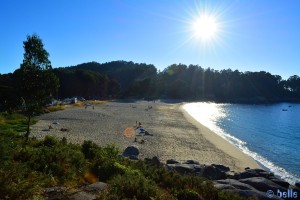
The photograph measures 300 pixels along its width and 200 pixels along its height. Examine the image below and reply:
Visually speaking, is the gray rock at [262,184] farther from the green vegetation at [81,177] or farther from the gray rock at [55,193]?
the gray rock at [55,193]

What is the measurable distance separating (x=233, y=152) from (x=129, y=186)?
34232 millimetres

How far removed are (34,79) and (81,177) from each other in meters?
13.1

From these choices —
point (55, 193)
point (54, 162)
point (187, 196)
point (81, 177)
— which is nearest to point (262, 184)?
point (187, 196)

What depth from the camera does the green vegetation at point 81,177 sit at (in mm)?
9750

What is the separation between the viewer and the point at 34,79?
78.5 ft

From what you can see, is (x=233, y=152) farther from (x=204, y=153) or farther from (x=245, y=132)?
(x=245, y=132)

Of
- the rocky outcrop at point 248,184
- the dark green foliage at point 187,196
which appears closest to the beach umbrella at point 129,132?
the rocky outcrop at point 248,184

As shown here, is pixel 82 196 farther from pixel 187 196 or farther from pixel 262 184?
pixel 262 184

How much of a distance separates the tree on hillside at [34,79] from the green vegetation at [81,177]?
834 centimetres

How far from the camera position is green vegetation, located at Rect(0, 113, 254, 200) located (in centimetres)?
975

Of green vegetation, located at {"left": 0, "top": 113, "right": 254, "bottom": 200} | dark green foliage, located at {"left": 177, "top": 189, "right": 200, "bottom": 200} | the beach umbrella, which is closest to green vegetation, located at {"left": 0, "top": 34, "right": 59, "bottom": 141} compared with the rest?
green vegetation, located at {"left": 0, "top": 113, "right": 254, "bottom": 200}

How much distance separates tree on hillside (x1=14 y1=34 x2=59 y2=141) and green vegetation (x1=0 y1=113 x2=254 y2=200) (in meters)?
8.34

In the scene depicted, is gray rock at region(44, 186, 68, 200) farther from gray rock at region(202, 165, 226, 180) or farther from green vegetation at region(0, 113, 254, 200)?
gray rock at region(202, 165, 226, 180)

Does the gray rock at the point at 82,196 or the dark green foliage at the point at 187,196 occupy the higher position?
the gray rock at the point at 82,196
